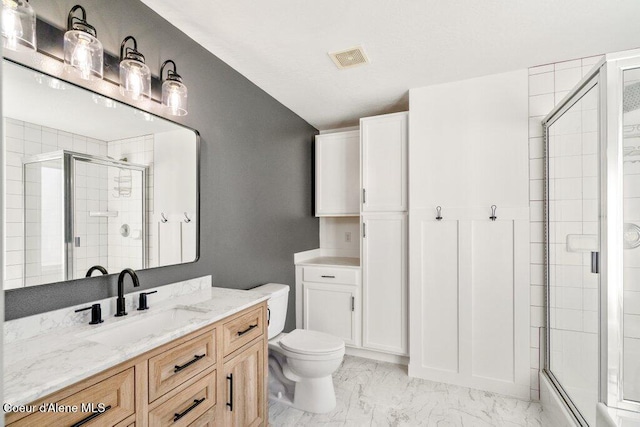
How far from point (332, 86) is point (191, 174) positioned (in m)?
1.32

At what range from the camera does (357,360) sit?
2855 mm

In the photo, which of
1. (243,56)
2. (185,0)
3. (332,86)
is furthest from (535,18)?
(185,0)

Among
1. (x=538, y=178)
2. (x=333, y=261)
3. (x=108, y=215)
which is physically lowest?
(x=333, y=261)

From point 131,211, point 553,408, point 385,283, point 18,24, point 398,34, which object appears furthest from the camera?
point 385,283

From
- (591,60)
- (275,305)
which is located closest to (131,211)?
(275,305)

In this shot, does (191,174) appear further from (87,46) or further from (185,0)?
(185,0)

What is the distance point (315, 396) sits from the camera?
2.11m

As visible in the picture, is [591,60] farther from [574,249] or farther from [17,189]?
[17,189]

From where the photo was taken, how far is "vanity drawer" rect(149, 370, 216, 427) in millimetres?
1149

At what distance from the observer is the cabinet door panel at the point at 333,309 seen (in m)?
2.84

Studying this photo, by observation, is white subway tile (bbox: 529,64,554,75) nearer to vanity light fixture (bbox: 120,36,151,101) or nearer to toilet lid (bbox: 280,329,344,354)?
toilet lid (bbox: 280,329,344,354)

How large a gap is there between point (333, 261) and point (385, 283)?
65 cm

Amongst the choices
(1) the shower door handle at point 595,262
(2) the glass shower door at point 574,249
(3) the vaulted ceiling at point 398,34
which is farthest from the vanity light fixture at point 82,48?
(1) the shower door handle at point 595,262

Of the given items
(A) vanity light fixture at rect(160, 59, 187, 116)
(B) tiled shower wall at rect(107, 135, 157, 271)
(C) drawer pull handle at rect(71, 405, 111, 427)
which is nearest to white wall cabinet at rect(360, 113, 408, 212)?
(A) vanity light fixture at rect(160, 59, 187, 116)
